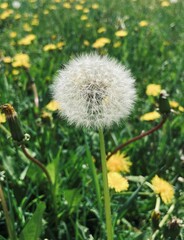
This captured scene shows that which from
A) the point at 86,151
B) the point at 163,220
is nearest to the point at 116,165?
the point at 86,151

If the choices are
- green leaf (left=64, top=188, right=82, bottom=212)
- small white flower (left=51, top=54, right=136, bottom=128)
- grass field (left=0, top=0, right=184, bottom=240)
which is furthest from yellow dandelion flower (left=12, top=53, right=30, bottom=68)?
A: small white flower (left=51, top=54, right=136, bottom=128)

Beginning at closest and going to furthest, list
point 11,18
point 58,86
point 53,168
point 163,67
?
point 58,86, point 53,168, point 163,67, point 11,18

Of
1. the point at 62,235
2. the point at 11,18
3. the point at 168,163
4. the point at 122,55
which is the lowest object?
the point at 62,235

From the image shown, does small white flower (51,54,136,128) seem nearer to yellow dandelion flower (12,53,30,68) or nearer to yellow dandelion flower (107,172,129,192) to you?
yellow dandelion flower (107,172,129,192)

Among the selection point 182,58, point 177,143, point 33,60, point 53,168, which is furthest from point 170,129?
point 33,60

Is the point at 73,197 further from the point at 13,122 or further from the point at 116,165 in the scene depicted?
the point at 13,122

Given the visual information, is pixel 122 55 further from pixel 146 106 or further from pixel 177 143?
pixel 177 143
